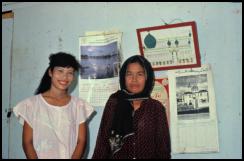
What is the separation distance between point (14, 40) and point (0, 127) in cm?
65

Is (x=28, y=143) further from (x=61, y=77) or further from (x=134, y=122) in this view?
(x=134, y=122)

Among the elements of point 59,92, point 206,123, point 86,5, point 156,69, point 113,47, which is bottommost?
point 206,123

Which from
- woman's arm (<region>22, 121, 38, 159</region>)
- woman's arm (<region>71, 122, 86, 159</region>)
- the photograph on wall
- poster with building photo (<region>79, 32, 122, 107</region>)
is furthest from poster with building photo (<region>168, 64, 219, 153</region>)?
woman's arm (<region>22, 121, 38, 159</region>)

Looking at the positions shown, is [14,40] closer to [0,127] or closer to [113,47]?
[0,127]

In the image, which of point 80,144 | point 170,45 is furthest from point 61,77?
point 170,45

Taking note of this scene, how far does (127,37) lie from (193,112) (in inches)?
25.0

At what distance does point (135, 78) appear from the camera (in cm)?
183

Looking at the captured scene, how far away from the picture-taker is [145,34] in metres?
2.07

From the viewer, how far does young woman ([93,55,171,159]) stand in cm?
174

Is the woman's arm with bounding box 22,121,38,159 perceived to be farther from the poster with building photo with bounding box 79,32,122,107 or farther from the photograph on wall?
the photograph on wall

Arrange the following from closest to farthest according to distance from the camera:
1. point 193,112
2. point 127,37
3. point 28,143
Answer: point 28,143 < point 193,112 < point 127,37

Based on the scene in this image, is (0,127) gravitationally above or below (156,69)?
below

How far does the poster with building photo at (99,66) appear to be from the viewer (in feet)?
7.00

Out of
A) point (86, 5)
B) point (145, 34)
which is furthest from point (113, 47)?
point (86, 5)
